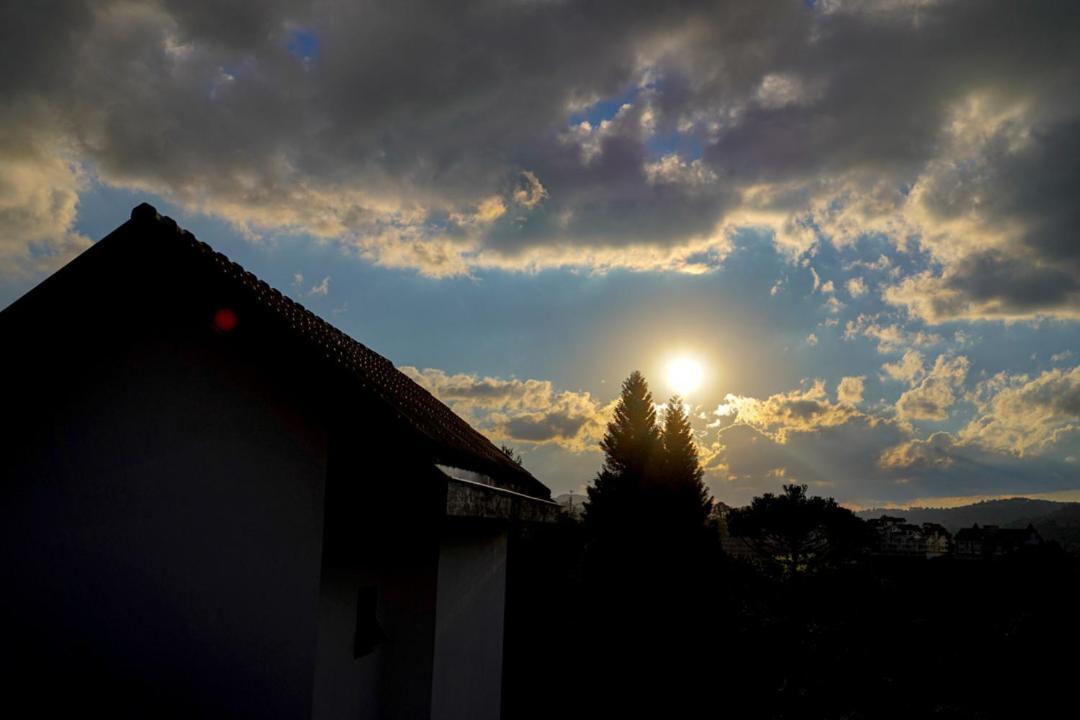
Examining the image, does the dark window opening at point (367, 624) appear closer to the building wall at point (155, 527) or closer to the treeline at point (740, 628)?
the building wall at point (155, 527)

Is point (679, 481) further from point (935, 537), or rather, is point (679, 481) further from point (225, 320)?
point (935, 537)

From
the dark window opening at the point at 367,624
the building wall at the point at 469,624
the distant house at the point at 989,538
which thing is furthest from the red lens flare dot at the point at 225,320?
the distant house at the point at 989,538

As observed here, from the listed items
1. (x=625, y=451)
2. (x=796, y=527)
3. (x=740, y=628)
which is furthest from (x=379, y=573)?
(x=796, y=527)

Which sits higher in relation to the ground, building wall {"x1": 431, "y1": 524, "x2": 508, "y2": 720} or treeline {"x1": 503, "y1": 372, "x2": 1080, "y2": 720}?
building wall {"x1": 431, "y1": 524, "x2": 508, "y2": 720}

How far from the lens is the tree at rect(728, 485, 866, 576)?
55.3 metres

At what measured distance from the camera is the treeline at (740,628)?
13672 millimetres

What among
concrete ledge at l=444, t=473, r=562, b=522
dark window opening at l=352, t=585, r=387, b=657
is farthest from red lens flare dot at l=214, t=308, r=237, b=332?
dark window opening at l=352, t=585, r=387, b=657

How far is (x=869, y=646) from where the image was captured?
16000 mm

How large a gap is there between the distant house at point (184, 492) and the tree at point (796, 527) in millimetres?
55979

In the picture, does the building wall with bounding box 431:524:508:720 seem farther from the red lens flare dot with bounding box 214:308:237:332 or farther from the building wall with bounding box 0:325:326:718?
the red lens flare dot with bounding box 214:308:237:332

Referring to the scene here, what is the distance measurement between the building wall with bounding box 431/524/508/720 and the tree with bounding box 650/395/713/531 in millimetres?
17979

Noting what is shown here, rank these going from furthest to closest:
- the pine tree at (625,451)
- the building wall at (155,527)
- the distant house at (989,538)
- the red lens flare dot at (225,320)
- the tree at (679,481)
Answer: the distant house at (989,538) → the pine tree at (625,451) → the tree at (679,481) → the red lens flare dot at (225,320) → the building wall at (155,527)

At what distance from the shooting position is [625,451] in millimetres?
37250

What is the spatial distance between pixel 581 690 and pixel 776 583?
12463mm
